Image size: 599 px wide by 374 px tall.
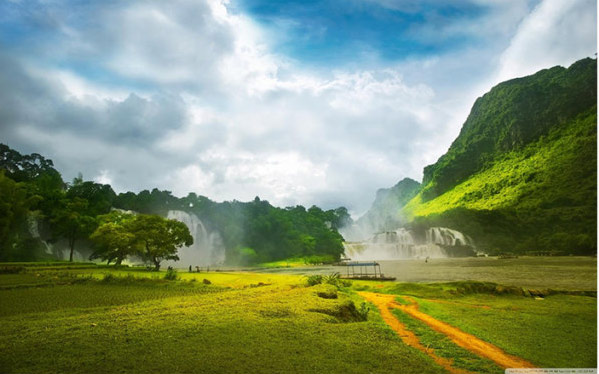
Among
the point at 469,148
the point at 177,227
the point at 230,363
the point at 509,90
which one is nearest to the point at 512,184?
the point at 469,148

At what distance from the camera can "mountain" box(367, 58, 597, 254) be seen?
106312 millimetres

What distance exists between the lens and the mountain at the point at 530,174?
106312 millimetres

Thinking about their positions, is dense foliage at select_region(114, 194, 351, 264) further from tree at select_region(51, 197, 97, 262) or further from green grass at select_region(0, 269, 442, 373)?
green grass at select_region(0, 269, 442, 373)

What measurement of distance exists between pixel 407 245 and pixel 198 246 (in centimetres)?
6974

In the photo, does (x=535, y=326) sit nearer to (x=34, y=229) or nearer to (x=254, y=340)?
(x=254, y=340)

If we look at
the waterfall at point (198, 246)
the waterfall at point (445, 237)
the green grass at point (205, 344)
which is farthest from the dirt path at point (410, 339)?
the waterfall at point (445, 237)

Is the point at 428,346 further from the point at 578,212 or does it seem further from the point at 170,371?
the point at 578,212

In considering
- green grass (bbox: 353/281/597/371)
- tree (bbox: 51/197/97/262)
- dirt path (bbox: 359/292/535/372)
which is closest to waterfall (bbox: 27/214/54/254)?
tree (bbox: 51/197/97/262)

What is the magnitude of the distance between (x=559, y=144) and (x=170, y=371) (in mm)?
179785

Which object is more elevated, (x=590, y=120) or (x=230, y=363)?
(x=590, y=120)

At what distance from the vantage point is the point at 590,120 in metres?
134

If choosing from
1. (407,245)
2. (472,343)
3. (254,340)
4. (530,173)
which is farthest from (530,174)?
(254,340)

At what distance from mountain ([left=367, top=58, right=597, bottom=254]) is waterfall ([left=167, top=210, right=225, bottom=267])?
250ft

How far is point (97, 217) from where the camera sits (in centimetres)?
5406
